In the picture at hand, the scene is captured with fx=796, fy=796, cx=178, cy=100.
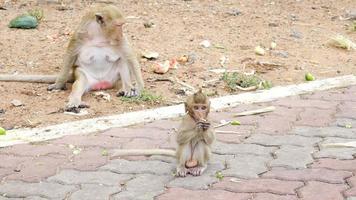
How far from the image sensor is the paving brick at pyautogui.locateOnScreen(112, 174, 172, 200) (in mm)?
4832

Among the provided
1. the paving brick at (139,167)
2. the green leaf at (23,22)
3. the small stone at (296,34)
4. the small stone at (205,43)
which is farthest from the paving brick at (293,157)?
the green leaf at (23,22)

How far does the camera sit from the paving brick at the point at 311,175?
5.08 meters

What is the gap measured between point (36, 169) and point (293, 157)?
5.77 ft

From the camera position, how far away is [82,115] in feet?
21.7

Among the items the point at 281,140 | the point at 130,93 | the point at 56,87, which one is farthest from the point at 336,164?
the point at 56,87

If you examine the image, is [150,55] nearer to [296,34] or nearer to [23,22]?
[23,22]

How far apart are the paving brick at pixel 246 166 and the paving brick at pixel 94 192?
0.78 m

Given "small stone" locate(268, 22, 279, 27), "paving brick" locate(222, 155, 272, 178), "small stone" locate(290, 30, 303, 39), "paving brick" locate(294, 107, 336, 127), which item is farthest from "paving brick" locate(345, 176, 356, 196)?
"small stone" locate(268, 22, 279, 27)

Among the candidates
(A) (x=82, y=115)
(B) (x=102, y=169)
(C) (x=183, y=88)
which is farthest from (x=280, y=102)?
(B) (x=102, y=169)

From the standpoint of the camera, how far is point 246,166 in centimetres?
535

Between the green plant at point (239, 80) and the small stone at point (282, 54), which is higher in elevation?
the small stone at point (282, 54)

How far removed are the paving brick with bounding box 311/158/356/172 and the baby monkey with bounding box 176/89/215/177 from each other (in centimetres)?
76

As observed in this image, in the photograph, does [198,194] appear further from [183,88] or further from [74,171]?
[183,88]

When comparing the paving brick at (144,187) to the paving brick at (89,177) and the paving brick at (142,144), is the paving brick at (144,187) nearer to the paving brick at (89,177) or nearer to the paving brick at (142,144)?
the paving brick at (89,177)
